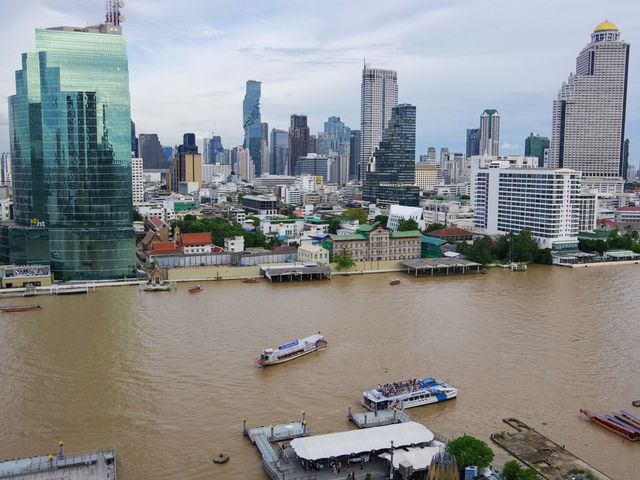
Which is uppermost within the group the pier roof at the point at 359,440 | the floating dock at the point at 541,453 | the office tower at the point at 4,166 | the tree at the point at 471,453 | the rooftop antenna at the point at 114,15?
the rooftop antenna at the point at 114,15

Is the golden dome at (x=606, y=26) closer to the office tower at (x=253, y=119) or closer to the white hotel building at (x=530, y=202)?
the white hotel building at (x=530, y=202)

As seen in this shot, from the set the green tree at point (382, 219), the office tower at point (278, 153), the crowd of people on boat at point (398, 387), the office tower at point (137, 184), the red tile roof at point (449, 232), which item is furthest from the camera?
the office tower at point (278, 153)

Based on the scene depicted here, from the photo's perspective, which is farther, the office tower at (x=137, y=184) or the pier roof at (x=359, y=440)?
the office tower at (x=137, y=184)

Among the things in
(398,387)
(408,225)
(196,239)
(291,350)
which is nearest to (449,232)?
(408,225)

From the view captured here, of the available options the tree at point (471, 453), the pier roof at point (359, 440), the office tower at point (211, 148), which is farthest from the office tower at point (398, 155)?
the office tower at point (211, 148)

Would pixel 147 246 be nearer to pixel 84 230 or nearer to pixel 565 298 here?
pixel 84 230

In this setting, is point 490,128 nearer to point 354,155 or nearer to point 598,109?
point 354,155

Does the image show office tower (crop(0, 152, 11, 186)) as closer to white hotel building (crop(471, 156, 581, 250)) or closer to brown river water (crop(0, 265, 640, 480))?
white hotel building (crop(471, 156, 581, 250))

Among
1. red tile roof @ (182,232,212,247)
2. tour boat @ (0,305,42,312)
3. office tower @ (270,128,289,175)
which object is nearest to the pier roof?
tour boat @ (0,305,42,312)
